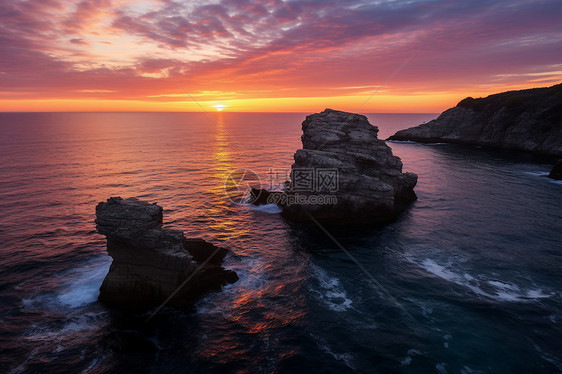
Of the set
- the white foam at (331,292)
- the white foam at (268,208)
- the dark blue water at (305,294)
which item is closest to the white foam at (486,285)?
the dark blue water at (305,294)

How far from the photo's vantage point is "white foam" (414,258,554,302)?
98.8ft

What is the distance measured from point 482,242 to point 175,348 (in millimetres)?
43291

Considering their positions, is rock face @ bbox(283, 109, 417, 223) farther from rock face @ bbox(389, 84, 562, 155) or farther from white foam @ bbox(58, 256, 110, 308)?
rock face @ bbox(389, 84, 562, 155)

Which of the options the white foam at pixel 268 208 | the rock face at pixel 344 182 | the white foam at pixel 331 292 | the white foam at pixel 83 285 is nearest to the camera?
the white foam at pixel 83 285

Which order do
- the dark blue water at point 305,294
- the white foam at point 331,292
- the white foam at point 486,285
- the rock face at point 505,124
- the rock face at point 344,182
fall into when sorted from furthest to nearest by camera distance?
the rock face at point 505,124, the rock face at point 344,182, the white foam at point 486,285, the white foam at point 331,292, the dark blue water at point 305,294

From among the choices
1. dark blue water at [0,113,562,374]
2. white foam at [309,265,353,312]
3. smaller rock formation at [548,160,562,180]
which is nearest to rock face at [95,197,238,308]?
dark blue water at [0,113,562,374]

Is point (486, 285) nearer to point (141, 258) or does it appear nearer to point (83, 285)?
point (141, 258)

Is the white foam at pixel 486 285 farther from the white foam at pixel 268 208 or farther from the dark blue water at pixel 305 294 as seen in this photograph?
the white foam at pixel 268 208

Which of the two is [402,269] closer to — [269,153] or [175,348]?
[175,348]

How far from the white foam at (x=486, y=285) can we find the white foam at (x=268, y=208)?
28475mm

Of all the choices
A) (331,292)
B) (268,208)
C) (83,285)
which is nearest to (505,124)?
(268,208)

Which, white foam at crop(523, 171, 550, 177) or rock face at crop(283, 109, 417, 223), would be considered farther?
white foam at crop(523, 171, 550, 177)

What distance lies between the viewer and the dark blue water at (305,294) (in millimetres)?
22672

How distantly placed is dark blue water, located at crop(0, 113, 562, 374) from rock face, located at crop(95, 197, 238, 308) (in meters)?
1.81
